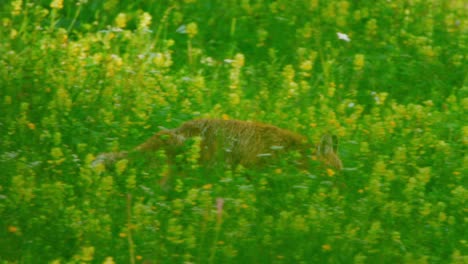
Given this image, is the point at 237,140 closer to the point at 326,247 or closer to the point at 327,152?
the point at 327,152

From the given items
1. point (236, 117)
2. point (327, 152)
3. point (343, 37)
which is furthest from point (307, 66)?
point (327, 152)

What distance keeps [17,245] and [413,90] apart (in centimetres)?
407

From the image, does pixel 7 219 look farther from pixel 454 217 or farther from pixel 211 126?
pixel 454 217

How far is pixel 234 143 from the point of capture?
611 cm

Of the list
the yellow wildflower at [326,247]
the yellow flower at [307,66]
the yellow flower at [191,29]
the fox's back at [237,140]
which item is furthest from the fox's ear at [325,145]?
the yellow flower at [191,29]

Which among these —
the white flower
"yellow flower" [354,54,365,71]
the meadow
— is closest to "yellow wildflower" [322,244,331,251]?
the meadow

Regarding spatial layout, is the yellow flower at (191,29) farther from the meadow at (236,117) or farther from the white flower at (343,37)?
the white flower at (343,37)

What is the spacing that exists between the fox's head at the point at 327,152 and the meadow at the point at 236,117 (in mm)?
142

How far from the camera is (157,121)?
678cm

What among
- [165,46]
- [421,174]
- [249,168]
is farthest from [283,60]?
[421,174]

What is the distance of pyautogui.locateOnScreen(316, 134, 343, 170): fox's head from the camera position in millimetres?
6086

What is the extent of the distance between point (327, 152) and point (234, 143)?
555mm

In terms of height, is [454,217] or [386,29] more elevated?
[386,29]

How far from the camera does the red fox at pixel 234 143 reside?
605 centimetres
